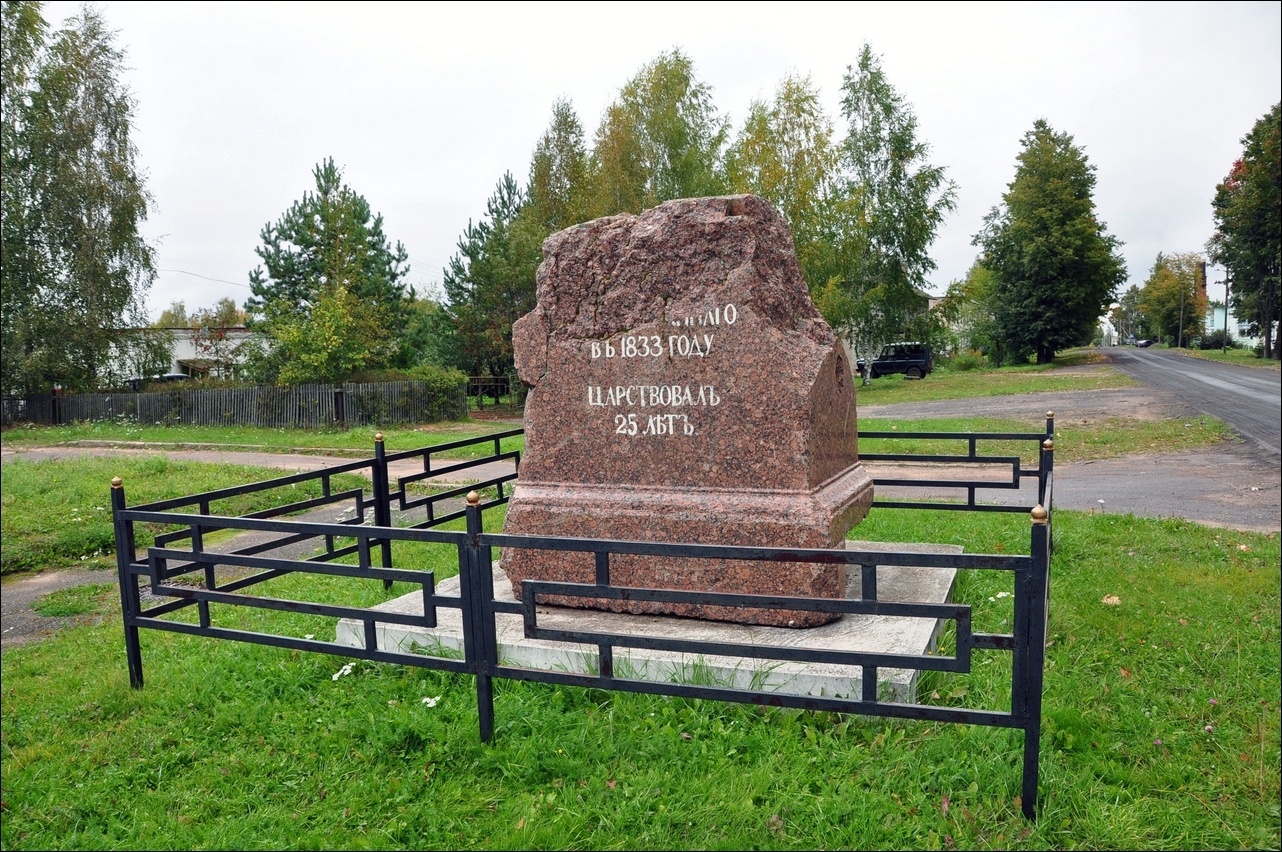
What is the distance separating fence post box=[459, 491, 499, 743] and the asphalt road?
2333mm

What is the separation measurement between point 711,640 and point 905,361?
116 feet

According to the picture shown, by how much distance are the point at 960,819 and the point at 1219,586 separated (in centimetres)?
349

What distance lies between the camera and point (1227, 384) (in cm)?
155

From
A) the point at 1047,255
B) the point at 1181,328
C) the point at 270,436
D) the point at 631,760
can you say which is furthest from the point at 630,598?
the point at 1047,255

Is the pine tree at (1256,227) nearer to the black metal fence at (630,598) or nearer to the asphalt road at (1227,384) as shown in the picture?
the asphalt road at (1227,384)

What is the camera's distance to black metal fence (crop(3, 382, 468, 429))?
68.4 feet

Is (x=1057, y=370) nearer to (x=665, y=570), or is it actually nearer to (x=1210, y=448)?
(x=1210, y=448)

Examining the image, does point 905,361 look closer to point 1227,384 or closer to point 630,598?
point 630,598

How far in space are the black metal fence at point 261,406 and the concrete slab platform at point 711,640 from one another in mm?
16830

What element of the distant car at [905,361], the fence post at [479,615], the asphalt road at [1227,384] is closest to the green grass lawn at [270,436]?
the fence post at [479,615]

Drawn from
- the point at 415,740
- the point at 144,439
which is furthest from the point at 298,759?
the point at 144,439

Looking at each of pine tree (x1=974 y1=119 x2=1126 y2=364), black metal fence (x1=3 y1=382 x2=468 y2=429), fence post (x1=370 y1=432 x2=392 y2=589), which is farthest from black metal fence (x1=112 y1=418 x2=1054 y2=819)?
pine tree (x1=974 y1=119 x2=1126 y2=364)

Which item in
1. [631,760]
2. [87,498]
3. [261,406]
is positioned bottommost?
[631,760]

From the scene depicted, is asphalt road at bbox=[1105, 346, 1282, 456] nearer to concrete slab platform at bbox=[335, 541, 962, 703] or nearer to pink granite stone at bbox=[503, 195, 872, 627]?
concrete slab platform at bbox=[335, 541, 962, 703]
